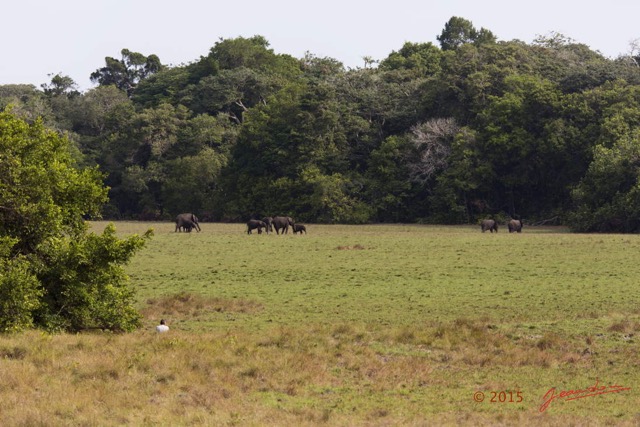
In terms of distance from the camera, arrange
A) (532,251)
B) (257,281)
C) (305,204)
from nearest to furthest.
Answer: (257,281)
(532,251)
(305,204)

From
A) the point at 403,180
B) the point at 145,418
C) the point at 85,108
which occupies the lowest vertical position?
the point at 145,418

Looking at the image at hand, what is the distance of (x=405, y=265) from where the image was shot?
30.1 meters

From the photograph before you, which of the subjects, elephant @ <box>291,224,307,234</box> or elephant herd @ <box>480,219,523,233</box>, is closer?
elephant @ <box>291,224,307,234</box>

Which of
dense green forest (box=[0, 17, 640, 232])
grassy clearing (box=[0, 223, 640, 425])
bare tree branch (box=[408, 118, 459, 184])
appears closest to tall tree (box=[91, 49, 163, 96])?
dense green forest (box=[0, 17, 640, 232])

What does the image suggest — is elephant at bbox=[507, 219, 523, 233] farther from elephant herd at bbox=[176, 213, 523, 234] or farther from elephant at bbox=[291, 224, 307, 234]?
Answer: elephant at bbox=[291, 224, 307, 234]

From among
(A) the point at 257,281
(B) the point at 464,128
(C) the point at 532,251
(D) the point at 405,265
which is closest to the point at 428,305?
(A) the point at 257,281

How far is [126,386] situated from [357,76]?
60.3 metres

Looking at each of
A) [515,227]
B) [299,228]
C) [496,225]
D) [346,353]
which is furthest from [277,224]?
[346,353]

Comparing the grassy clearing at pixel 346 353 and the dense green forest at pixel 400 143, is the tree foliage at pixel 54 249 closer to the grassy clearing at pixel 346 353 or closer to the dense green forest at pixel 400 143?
the grassy clearing at pixel 346 353

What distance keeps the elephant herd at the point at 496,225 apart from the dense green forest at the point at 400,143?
4.10 m

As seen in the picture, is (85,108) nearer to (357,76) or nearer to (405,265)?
(357,76)

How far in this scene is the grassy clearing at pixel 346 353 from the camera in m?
12.1
